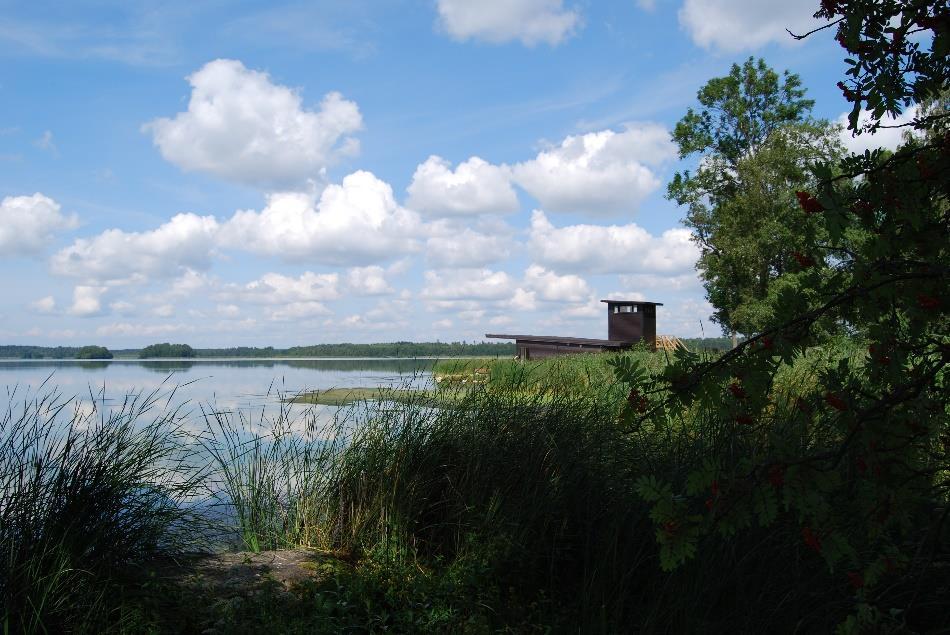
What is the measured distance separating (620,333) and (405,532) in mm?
26735

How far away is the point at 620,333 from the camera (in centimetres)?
3075

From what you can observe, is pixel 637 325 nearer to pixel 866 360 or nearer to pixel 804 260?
pixel 866 360

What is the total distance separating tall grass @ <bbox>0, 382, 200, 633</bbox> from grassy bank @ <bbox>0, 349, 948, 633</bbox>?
13 mm

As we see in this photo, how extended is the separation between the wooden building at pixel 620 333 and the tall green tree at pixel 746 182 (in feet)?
10.3

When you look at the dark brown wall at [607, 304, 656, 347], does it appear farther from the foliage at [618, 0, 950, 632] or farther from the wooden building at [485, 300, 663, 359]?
the foliage at [618, 0, 950, 632]

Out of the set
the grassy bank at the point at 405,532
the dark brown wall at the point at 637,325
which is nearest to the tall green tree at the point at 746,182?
the dark brown wall at the point at 637,325

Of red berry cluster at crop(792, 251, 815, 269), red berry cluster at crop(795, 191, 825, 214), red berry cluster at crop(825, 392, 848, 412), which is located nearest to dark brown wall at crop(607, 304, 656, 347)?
red berry cluster at crop(792, 251, 815, 269)

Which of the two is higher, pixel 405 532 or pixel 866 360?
pixel 866 360

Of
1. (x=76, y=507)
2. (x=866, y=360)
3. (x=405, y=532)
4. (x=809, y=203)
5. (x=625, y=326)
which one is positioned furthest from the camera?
(x=625, y=326)

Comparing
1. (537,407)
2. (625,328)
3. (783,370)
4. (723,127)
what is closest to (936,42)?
(537,407)

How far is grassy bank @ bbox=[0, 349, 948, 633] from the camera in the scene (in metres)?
3.81

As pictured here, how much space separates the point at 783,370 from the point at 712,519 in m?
7.37

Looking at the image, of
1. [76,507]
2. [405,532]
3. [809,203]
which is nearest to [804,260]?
[809,203]

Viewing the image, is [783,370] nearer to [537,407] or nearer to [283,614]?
[537,407]
